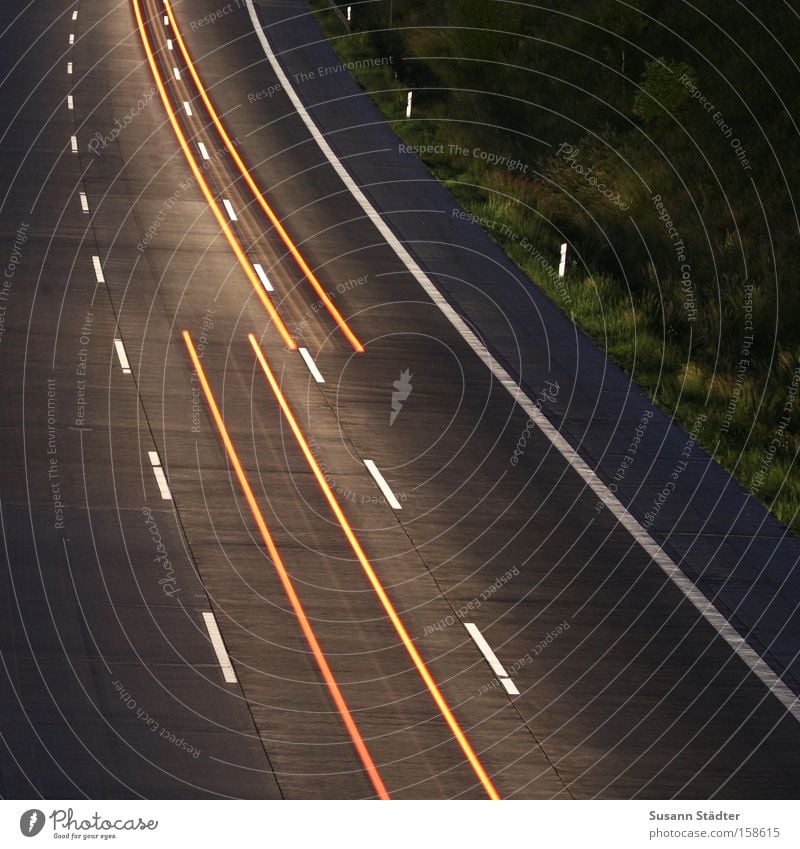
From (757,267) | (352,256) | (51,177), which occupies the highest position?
(757,267)

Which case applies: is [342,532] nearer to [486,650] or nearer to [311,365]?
[486,650]

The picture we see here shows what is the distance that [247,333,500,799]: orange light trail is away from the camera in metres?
15.8

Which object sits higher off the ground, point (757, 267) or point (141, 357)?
point (757, 267)

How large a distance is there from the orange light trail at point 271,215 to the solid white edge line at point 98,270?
11.5 feet

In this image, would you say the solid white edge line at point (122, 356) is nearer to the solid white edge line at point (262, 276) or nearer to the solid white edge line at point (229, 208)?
the solid white edge line at point (262, 276)

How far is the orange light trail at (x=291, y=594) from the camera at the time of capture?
15.6 m

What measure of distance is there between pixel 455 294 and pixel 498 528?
10509mm

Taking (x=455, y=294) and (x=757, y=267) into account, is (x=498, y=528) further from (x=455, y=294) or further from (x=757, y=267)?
(x=757, y=267)

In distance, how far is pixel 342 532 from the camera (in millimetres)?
20906

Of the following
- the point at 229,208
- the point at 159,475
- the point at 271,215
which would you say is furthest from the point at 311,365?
the point at 229,208

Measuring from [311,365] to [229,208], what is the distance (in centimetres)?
964

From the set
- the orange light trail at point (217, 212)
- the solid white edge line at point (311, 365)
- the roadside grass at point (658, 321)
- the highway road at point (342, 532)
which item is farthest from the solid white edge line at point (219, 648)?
the orange light trail at point (217, 212)

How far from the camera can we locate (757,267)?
111 ft

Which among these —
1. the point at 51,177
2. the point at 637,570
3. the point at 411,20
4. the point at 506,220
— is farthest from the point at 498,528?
the point at 411,20
